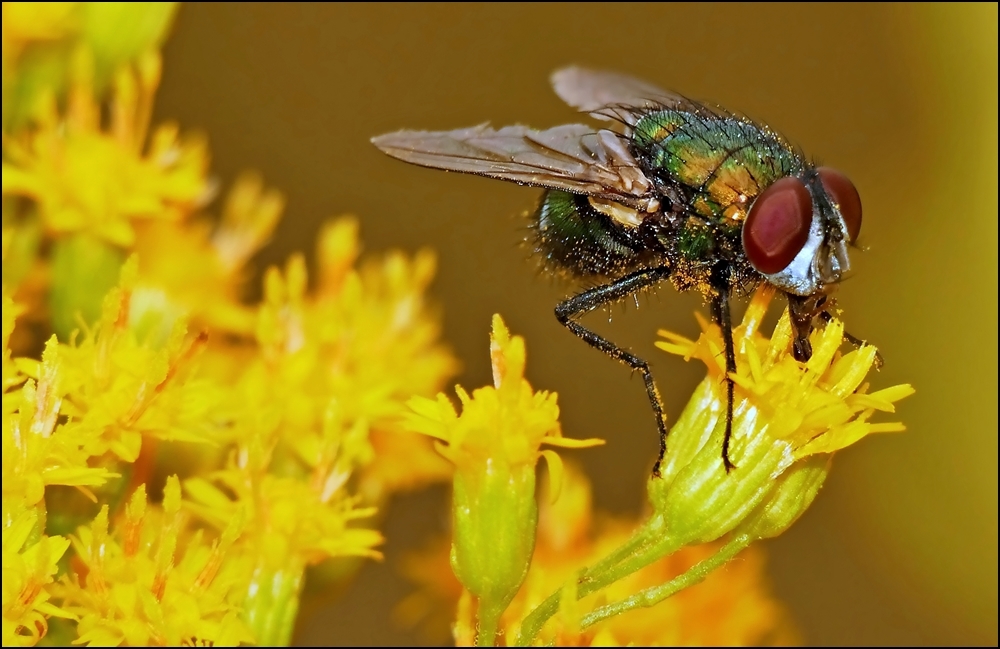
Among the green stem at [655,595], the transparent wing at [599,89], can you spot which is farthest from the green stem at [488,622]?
the transparent wing at [599,89]

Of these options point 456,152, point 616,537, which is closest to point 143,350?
point 456,152

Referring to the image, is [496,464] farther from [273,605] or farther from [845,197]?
[845,197]

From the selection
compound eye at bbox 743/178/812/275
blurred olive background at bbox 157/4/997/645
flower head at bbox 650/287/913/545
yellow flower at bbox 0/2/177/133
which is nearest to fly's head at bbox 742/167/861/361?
compound eye at bbox 743/178/812/275

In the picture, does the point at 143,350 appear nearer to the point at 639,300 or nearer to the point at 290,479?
the point at 290,479

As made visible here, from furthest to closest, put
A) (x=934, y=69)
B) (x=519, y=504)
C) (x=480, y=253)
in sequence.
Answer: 1. (x=934, y=69)
2. (x=480, y=253)
3. (x=519, y=504)

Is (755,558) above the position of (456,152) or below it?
below

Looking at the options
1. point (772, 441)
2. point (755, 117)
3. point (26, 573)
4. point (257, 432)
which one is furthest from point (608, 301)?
point (755, 117)
